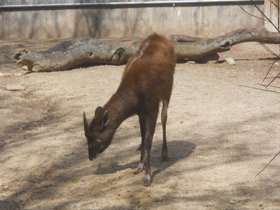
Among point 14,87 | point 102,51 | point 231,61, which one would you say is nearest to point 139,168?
point 14,87

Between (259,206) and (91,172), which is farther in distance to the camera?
(91,172)

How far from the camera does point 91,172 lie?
6.02m

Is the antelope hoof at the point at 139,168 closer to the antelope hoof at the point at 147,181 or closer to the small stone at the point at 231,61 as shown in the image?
the antelope hoof at the point at 147,181

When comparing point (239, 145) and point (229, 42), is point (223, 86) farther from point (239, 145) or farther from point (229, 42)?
point (239, 145)

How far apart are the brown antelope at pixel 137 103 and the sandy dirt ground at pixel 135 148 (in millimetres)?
413

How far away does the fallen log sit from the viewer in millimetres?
11031

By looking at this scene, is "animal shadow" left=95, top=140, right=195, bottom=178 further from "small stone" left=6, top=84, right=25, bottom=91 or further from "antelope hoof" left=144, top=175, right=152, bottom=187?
"small stone" left=6, top=84, right=25, bottom=91

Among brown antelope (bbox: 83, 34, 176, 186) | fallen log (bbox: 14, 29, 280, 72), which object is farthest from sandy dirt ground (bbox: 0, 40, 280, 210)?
brown antelope (bbox: 83, 34, 176, 186)

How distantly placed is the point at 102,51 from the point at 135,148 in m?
5.11

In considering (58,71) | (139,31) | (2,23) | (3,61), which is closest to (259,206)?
(58,71)

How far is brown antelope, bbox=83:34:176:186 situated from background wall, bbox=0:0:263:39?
33.3ft

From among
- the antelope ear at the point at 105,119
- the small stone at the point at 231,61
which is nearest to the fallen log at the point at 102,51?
the small stone at the point at 231,61

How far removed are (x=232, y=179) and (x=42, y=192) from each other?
2163 millimetres

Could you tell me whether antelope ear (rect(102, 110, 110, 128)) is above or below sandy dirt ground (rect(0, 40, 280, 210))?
above
